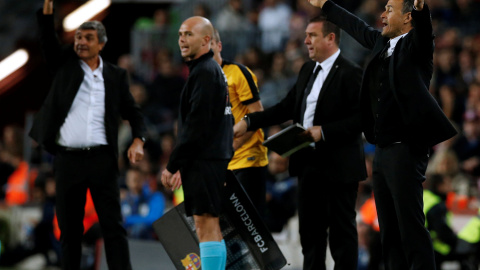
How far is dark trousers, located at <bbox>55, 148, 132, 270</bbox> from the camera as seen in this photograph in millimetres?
6934

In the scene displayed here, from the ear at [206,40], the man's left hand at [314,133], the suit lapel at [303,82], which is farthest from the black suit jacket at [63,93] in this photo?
the man's left hand at [314,133]

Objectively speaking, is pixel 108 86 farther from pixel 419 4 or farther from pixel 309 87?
pixel 419 4

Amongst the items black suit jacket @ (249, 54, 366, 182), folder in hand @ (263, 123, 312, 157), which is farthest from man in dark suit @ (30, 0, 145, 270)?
black suit jacket @ (249, 54, 366, 182)

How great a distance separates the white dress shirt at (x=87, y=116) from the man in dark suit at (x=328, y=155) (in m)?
1.15

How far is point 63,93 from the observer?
7.10m

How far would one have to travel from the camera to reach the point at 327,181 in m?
6.79

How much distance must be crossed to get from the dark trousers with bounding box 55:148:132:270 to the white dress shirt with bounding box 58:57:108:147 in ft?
0.35

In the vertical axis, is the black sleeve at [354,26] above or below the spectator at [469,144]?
above

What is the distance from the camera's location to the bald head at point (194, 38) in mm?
6406

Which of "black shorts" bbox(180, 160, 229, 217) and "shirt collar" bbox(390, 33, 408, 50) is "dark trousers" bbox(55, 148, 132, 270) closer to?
"black shorts" bbox(180, 160, 229, 217)

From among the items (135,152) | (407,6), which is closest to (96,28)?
(135,152)

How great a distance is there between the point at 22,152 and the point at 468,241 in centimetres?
841

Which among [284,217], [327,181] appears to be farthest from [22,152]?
[327,181]

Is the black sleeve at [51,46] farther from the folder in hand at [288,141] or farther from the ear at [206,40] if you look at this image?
the folder in hand at [288,141]
